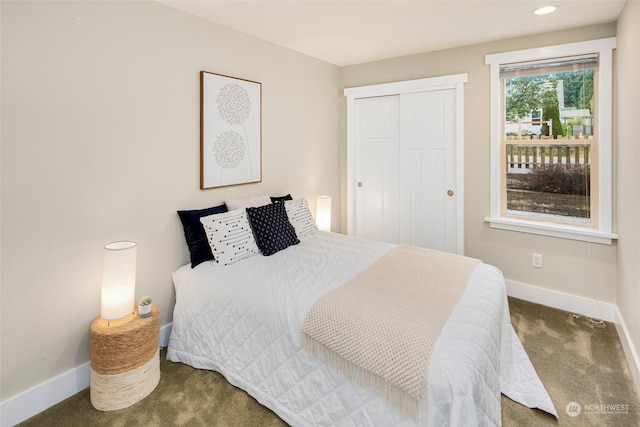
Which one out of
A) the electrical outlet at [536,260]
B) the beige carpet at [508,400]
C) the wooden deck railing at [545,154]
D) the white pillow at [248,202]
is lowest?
the beige carpet at [508,400]

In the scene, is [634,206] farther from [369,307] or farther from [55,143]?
[55,143]

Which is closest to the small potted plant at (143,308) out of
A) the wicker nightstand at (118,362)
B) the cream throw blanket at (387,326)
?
the wicker nightstand at (118,362)

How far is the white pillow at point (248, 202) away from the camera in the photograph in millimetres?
2847

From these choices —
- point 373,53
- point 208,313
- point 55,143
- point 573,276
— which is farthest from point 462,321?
point 373,53

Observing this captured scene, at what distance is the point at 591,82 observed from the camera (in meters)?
2.88

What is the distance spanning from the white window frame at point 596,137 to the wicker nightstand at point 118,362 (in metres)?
3.12

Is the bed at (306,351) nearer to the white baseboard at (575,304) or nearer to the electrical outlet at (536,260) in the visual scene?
the white baseboard at (575,304)

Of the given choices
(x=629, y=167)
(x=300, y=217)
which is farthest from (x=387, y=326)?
A: (x=629, y=167)

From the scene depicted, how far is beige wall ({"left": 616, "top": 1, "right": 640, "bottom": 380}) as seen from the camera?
6.98ft

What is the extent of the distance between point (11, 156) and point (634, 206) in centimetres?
362

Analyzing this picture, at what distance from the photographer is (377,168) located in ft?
13.3

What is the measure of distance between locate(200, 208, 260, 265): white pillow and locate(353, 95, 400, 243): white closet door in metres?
1.88

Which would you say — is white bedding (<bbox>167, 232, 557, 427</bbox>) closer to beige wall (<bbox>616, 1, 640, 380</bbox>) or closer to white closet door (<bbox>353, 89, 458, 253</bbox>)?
beige wall (<bbox>616, 1, 640, 380</bbox>)

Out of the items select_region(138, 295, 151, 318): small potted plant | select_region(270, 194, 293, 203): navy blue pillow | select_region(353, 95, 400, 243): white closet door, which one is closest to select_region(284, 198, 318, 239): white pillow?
select_region(270, 194, 293, 203): navy blue pillow
